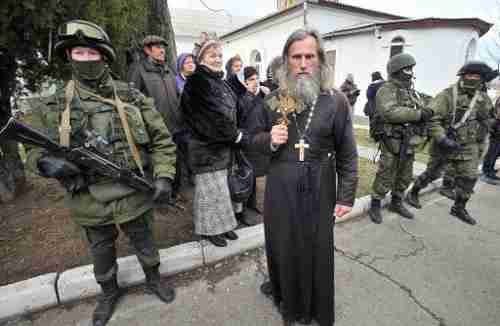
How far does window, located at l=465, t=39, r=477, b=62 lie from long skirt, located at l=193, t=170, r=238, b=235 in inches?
553

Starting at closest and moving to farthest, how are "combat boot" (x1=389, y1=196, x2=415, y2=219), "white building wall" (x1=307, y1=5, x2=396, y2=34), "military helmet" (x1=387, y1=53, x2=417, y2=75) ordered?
"military helmet" (x1=387, y1=53, x2=417, y2=75) → "combat boot" (x1=389, y1=196, x2=415, y2=219) → "white building wall" (x1=307, y1=5, x2=396, y2=34)

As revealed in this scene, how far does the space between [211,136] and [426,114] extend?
283 cm

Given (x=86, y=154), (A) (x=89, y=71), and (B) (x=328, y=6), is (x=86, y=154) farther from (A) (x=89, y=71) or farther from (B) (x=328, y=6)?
(B) (x=328, y=6)

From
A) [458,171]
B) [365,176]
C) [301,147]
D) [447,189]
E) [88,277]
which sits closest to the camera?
[301,147]

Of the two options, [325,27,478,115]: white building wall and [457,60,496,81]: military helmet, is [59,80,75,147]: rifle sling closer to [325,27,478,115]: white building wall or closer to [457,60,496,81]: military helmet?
[457,60,496,81]: military helmet

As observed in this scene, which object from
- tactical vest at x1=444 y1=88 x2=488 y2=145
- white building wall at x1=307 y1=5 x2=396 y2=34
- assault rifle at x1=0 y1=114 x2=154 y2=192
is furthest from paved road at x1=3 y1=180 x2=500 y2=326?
white building wall at x1=307 y1=5 x2=396 y2=34

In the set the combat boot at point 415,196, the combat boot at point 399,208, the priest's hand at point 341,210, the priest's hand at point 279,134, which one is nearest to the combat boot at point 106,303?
the priest's hand at point 279,134

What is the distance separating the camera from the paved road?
212 cm

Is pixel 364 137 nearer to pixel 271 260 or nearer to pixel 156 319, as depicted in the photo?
pixel 271 260

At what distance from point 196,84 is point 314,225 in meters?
1.55

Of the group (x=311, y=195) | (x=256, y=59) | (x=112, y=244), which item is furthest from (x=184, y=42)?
(x=311, y=195)

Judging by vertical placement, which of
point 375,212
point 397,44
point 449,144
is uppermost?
point 397,44

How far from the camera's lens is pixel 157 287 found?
7.63 ft

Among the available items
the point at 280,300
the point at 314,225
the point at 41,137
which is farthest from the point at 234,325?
the point at 41,137
